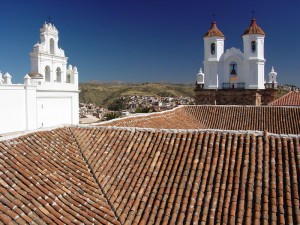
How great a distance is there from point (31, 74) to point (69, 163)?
1080cm


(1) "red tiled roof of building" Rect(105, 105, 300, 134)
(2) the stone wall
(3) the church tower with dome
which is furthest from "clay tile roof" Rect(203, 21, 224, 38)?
(1) "red tiled roof of building" Rect(105, 105, 300, 134)

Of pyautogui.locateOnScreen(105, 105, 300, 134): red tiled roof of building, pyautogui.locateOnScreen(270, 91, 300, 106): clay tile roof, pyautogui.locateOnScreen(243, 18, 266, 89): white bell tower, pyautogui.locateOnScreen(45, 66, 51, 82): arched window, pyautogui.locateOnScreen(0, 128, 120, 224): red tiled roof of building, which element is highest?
pyautogui.locateOnScreen(243, 18, 266, 89): white bell tower

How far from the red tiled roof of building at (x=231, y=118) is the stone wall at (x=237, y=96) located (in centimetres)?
502

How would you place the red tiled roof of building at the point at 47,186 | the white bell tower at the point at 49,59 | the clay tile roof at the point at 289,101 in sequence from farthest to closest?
the clay tile roof at the point at 289,101 < the white bell tower at the point at 49,59 < the red tiled roof of building at the point at 47,186

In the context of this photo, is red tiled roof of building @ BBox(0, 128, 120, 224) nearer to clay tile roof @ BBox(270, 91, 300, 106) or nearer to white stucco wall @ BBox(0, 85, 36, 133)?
white stucco wall @ BBox(0, 85, 36, 133)

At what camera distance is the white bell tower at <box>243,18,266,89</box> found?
22422 mm

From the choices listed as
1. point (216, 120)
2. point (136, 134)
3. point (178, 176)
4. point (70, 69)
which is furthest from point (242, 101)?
point (178, 176)

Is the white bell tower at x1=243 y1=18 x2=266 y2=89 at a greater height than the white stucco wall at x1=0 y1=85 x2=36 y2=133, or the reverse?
the white bell tower at x1=243 y1=18 x2=266 y2=89

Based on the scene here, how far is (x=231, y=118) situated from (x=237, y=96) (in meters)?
6.37

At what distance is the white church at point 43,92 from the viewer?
51.0 ft

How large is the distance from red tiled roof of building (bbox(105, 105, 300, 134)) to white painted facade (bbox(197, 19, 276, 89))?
558 centimetres

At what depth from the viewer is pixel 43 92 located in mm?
17109

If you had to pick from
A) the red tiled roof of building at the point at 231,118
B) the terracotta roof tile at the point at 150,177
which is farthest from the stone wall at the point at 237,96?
the terracotta roof tile at the point at 150,177

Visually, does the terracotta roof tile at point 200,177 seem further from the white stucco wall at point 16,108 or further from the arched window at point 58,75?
the arched window at point 58,75
